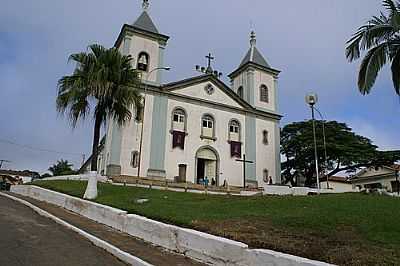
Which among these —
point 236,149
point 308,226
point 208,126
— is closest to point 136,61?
point 208,126

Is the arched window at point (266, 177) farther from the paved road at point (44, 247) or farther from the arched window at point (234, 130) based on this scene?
the paved road at point (44, 247)

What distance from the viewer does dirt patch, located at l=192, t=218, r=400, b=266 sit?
5316 mm

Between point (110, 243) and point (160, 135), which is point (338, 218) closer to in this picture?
point (110, 243)

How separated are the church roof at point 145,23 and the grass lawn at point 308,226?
23.9 m

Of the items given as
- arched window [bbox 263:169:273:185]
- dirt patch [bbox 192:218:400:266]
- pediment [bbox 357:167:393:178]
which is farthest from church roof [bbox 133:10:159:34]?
pediment [bbox 357:167:393:178]

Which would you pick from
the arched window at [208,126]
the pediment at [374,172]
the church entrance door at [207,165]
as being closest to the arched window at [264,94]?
the arched window at [208,126]

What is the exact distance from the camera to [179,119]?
31.8 m

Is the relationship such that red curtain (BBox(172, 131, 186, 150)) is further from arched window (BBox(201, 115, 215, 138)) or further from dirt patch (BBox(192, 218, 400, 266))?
dirt patch (BBox(192, 218, 400, 266))

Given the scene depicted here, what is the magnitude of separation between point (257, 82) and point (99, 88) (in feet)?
76.9

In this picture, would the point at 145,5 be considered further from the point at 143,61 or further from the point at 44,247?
the point at 44,247

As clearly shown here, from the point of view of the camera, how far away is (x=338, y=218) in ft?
28.3

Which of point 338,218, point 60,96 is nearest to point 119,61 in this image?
point 60,96

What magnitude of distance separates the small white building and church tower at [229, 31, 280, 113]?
47.0ft

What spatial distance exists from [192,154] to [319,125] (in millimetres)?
16802
